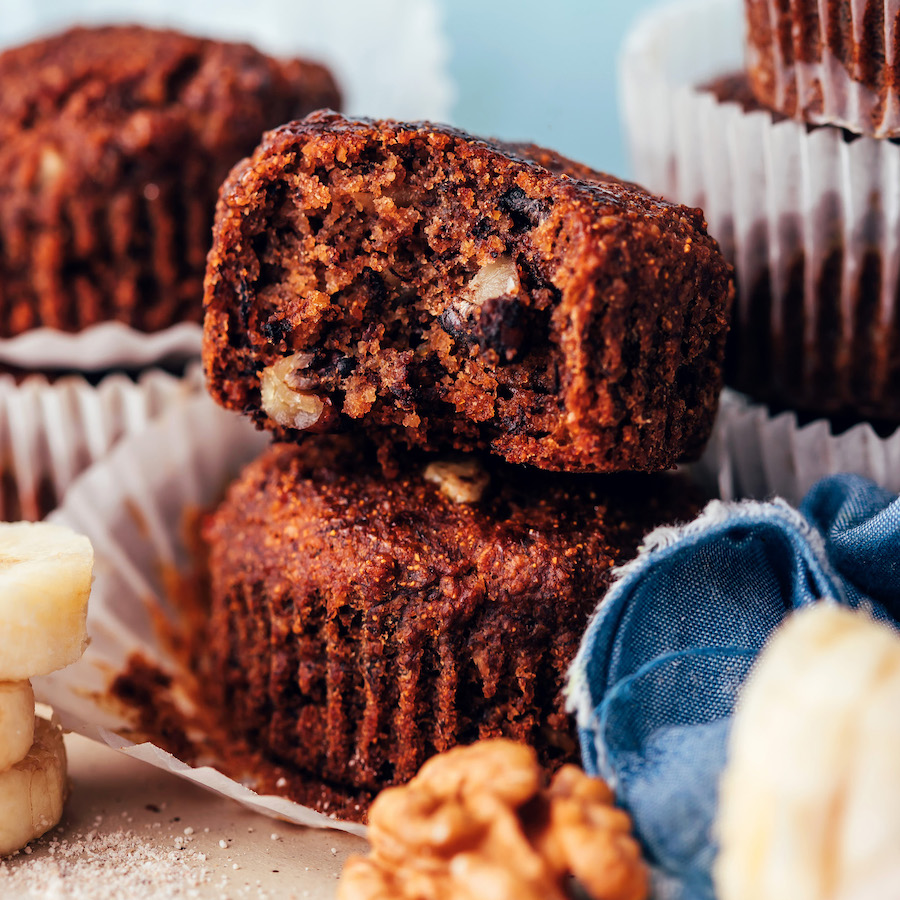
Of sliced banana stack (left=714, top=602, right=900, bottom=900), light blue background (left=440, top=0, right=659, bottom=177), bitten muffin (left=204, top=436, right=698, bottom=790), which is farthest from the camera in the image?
light blue background (left=440, top=0, right=659, bottom=177)

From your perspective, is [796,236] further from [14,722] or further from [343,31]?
[343,31]

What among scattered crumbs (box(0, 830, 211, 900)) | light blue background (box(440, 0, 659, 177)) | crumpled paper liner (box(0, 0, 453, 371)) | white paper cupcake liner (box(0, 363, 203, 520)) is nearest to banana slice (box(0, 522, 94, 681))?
scattered crumbs (box(0, 830, 211, 900))

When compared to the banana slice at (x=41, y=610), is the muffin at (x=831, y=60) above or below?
above

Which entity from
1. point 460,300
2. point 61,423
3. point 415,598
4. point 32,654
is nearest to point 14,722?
point 32,654

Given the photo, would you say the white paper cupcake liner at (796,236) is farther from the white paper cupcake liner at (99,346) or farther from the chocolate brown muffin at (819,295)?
the white paper cupcake liner at (99,346)

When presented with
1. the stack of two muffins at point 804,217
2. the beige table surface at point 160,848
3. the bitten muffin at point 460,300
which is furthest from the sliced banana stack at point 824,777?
the stack of two muffins at point 804,217

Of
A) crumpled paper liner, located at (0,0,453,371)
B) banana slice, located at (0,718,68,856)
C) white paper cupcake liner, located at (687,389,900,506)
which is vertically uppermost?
crumpled paper liner, located at (0,0,453,371)

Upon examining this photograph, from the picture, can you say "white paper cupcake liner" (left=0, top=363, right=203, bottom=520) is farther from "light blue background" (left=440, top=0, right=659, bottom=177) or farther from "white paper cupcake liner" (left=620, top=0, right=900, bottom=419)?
"light blue background" (left=440, top=0, right=659, bottom=177)
